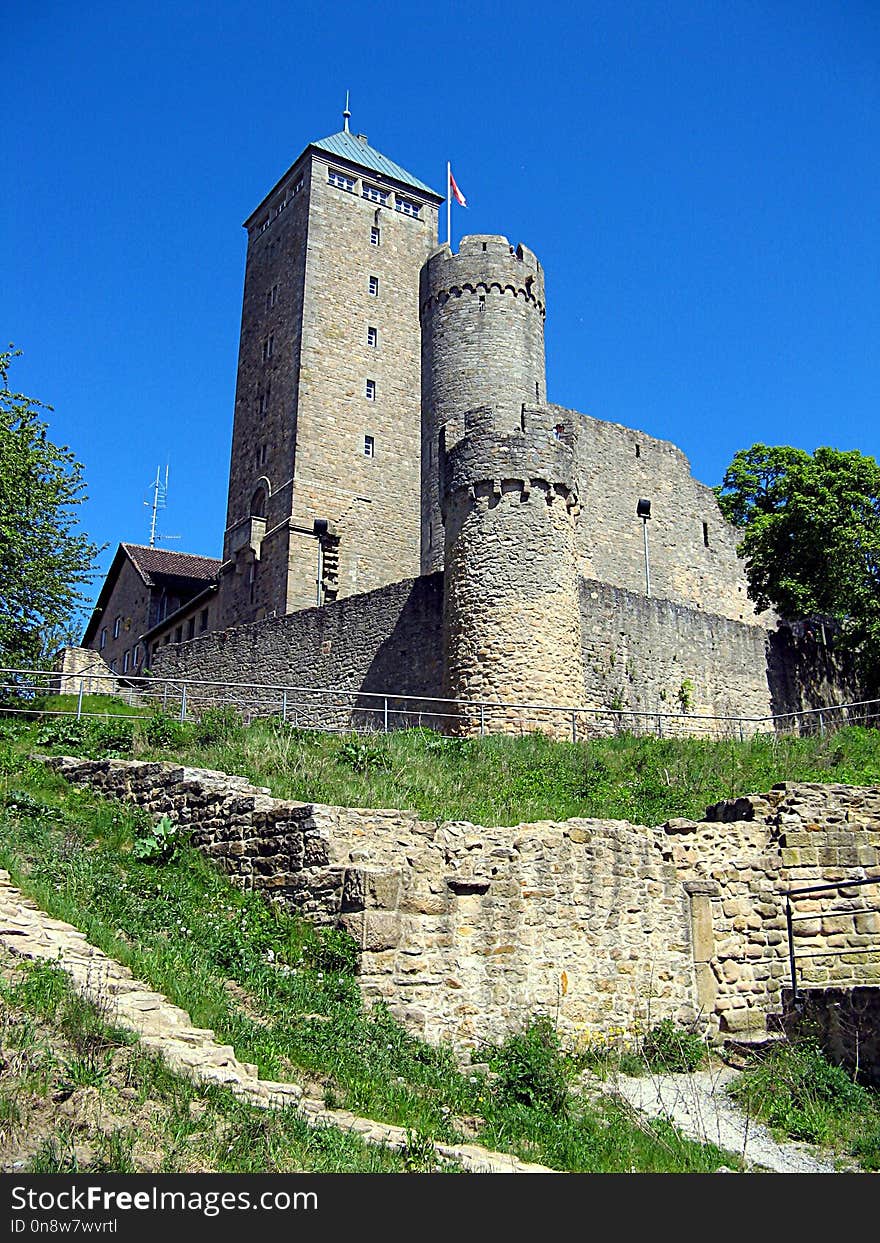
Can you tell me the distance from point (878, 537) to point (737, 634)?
490 centimetres

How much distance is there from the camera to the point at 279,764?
48.2 ft

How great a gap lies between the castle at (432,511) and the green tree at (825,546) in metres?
2.07

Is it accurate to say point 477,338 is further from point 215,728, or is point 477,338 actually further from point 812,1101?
point 812,1101

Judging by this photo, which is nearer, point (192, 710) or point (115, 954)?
point (115, 954)

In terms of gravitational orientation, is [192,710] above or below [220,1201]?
above

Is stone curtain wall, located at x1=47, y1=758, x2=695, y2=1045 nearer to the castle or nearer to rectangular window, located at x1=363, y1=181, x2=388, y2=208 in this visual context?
the castle

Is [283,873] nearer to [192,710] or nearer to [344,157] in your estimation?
[192,710]

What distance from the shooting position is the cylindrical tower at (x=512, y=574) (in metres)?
20.5

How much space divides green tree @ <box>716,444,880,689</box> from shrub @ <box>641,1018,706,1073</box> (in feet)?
61.2

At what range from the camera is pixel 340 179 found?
43375mm

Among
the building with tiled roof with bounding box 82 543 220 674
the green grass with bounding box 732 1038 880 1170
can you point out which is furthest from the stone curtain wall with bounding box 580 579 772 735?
the building with tiled roof with bounding box 82 543 220 674

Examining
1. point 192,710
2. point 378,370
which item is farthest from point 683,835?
point 378,370

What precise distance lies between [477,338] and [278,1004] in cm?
2702

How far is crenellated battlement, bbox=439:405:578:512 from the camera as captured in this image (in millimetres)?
21859
